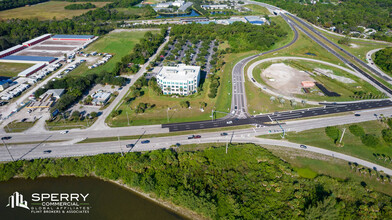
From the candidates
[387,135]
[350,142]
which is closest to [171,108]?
[350,142]

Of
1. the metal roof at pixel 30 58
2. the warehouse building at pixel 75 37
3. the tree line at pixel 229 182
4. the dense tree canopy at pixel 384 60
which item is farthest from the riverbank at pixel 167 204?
the warehouse building at pixel 75 37

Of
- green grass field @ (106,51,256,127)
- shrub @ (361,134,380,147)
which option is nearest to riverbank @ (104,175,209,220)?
green grass field @ (106,51,256,127)

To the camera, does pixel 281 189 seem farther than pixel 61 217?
Yes

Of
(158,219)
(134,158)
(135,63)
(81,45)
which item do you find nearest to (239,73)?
(135,63)

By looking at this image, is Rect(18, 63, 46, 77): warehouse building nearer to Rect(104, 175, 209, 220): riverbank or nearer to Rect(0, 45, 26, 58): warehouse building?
Rect(0, 45, 26, 58): warehouse building

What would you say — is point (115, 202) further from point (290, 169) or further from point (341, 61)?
point (341, 61)

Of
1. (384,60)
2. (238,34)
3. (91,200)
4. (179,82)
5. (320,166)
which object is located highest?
(238,34)

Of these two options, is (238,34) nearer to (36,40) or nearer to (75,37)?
(75,37)
